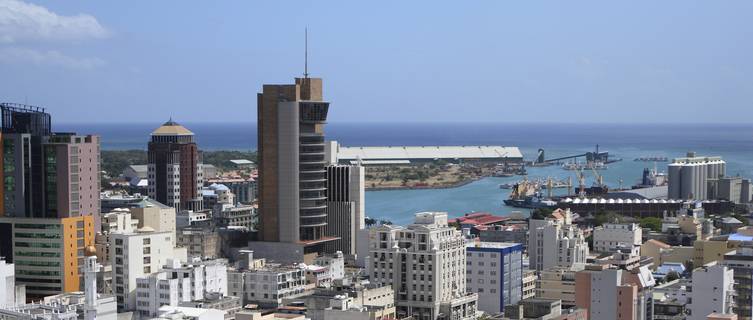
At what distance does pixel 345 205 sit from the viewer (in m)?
24.4

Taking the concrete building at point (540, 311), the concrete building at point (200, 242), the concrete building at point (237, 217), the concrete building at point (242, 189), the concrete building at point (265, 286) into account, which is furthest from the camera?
the concrete building at point (242, 189)

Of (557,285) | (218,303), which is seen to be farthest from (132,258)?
(557,285)

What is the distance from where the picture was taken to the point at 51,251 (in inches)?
744

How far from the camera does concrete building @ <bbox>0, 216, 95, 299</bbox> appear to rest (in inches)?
740

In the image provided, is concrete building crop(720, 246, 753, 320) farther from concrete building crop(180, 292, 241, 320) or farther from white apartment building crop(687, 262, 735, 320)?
concrete building crop(180, 292, 241, 320)

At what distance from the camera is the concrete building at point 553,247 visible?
23453 mm

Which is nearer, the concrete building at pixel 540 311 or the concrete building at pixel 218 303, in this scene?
the concrete building at pixel 218 303

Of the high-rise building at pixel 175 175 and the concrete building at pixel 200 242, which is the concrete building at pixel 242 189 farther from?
the concrete building at pixel 200 242

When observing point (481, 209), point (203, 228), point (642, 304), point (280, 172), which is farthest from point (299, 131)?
point (481, 209)

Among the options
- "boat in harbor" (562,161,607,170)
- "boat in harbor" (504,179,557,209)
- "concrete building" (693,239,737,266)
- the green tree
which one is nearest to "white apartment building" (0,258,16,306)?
"concrete building" (693,239,737,266)

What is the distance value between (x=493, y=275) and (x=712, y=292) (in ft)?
16.6

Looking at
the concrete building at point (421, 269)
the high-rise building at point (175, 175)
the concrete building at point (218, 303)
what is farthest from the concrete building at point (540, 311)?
the high-rise building at point (175, 175)

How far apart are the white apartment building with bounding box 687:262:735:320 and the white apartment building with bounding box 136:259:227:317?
7048 mm

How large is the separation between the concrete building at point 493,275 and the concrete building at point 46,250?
652cm
